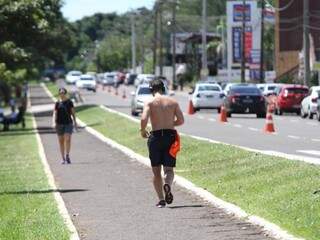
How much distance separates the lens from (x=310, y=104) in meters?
47.0

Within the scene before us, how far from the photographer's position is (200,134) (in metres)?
33.2

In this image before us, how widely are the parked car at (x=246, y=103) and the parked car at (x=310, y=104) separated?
188cm

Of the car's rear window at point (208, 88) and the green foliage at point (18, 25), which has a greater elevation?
the green foliage at point (18, 25)

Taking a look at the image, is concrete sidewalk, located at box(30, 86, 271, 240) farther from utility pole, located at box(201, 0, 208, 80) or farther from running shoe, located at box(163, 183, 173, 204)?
utility pole, located at box(201, 0, 208, 80)

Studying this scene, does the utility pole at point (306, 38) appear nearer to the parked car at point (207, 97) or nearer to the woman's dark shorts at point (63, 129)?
the parked car at point (207, 97)

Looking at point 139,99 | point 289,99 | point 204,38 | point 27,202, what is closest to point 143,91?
point 139,99

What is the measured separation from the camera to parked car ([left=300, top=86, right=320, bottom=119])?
46031mm

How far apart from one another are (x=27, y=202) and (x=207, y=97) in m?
38.1

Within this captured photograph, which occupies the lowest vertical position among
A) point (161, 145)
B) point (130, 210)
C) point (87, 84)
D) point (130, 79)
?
point (130, 79)

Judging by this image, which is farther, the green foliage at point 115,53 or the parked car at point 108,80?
the green foliage at point 115,53

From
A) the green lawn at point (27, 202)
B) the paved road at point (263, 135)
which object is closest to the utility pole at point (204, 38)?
the paved road at point (263, 135)

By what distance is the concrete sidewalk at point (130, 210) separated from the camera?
12.2 m

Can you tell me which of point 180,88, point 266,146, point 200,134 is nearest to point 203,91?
point 200,134

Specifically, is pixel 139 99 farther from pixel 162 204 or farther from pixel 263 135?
pixel 162 204
